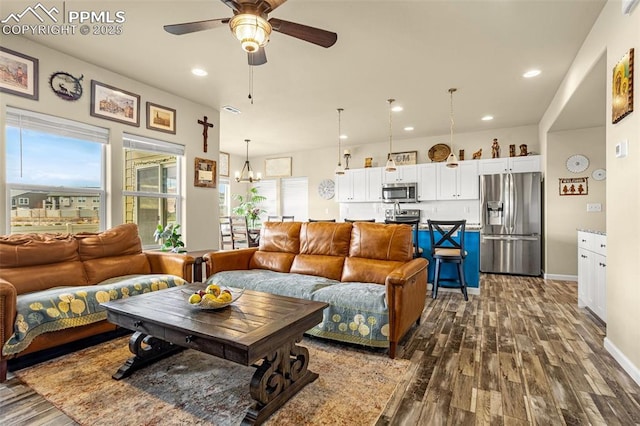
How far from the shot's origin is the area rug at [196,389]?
171 cm

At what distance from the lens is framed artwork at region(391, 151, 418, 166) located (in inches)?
279

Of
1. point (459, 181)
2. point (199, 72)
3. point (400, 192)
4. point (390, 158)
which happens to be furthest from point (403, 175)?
point (199, 72)

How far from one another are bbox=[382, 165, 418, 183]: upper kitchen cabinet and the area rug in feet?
16.6

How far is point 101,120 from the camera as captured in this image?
378 cm

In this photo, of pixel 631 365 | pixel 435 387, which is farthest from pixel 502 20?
pixel 435 387

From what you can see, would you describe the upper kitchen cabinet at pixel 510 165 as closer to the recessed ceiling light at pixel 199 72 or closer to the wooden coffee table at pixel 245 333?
the recessed ceiling light at pixel 199 72

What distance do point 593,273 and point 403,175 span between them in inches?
163

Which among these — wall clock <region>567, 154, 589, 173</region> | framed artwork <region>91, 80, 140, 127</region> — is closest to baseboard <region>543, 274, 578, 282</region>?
wall clock <region>567, 154, 589, 173</region>

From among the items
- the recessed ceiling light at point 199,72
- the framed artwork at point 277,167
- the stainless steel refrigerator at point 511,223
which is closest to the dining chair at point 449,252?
the stainless steel refrigerator at point 511,223

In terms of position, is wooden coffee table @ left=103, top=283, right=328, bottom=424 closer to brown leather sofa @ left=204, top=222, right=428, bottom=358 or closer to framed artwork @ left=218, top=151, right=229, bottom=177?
brown leather sofa @ left=204, top=222, right=428, bottom=358

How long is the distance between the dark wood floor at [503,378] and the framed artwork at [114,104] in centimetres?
295

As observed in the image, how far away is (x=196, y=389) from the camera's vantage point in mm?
1973

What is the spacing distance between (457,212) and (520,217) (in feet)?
4.07

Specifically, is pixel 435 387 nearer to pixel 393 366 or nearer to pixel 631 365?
pixel 393 366
